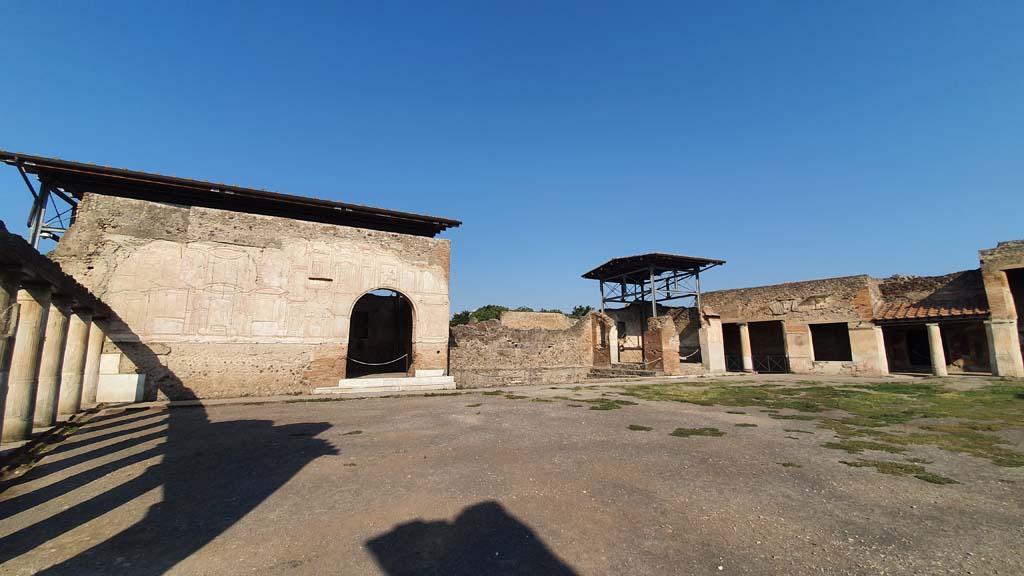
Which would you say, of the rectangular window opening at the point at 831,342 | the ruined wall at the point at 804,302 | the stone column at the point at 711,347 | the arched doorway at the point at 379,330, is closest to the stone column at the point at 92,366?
the arched doorway at the point at 379,330

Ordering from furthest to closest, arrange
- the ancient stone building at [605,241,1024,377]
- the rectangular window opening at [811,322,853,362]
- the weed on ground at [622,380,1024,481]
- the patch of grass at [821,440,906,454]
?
the rectangular window opening at [811,322,853,362] → the ancient stone building at [605,241,1024,377] → the weed on ground at [622,380,1024,481] → the patch of grass at [821,440,906,454]

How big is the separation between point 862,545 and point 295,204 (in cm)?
1671

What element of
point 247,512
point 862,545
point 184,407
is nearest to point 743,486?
point 862,545

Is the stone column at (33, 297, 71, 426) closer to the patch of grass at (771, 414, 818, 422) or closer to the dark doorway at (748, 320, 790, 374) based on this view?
the patch of grass at (771, 414, 818, 422)

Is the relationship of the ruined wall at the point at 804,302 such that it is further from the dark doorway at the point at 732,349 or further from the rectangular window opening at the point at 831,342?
the rectangular window opening at the point at 831,342

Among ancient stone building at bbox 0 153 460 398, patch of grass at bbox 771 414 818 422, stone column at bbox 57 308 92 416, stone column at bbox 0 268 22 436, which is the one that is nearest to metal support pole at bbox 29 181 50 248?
ancient stone building at bbox 0 153 460 398

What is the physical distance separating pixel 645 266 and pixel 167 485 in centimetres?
2430

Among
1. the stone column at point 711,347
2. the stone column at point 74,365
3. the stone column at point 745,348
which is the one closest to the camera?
the stone column at point 74,365

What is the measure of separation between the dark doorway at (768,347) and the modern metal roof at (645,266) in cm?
620

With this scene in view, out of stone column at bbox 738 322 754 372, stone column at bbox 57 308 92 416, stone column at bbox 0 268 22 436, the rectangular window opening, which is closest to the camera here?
stone column at bbox 0 268 22 436

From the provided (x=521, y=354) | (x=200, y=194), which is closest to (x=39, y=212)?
(x=200, y=194)

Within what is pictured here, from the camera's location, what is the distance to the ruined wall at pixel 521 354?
16.6 meters

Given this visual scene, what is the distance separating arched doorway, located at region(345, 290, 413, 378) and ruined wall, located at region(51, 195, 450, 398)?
610 centimetres

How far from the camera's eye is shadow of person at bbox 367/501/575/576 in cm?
275
